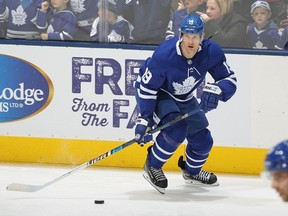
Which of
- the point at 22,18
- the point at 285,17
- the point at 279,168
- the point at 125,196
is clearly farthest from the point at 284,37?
the point at 279,168

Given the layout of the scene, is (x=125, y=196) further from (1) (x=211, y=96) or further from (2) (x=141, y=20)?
(2) (x=141, y=20)

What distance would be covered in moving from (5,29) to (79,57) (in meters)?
0.53

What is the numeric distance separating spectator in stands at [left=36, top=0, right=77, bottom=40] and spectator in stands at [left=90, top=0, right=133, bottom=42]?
0.14 metres

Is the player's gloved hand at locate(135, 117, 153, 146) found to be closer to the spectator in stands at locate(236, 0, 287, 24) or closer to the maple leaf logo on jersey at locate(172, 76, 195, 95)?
the maple leaf logo on jersey at locate(172, 76, 195, 95)

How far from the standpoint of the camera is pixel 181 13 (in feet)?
16.6

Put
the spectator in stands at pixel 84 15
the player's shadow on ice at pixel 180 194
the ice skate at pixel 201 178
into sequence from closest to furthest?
the player's shadow on ice at pixel 180 194, the ice skate at pixel 201 178, the spectator in stands at pixel 84 15

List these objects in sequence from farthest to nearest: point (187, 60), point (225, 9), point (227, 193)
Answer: point (225, 9) → point (227, 193) → point (187, 60)

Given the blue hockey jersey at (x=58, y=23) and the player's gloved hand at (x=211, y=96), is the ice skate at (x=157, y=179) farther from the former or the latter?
the blue hockey jersey at (x=58, y=23)

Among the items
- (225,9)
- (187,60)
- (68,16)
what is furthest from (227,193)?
(68,16)

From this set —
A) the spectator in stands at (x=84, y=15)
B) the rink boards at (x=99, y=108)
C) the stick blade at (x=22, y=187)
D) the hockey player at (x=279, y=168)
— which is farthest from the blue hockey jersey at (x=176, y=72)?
the hockey player at (x=279, y=168)

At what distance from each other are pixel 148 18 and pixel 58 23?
0.59 metres

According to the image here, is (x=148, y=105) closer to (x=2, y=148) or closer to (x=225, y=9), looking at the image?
(x=225, y=9)

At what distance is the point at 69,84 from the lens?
5219 millimetres

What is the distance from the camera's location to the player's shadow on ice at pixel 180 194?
445 cm
